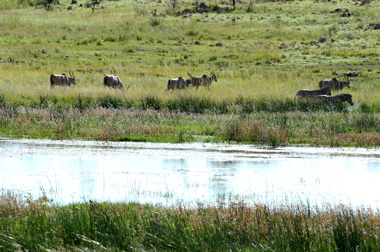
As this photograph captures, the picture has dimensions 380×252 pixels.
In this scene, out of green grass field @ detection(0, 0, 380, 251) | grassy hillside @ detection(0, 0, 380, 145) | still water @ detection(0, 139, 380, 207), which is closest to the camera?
green grass field @ detection(0, 0, 380, 251)

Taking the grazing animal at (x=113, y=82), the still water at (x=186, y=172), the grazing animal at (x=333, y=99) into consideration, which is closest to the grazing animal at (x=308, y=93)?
the grazing animal at (x=333, y=99)

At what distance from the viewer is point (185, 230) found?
20.9 feet

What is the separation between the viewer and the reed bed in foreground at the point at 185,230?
19.7 ft

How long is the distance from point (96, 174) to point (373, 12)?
6449 cm

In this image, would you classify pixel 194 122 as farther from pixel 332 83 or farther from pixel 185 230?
pixel 185 230

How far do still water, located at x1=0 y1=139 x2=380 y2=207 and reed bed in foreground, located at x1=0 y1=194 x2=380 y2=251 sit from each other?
101 cm

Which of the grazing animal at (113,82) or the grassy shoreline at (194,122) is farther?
the grazing animal at (113,82)

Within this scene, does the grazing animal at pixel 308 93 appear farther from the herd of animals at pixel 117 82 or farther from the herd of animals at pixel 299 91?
the herd of animals at pixel 117 82

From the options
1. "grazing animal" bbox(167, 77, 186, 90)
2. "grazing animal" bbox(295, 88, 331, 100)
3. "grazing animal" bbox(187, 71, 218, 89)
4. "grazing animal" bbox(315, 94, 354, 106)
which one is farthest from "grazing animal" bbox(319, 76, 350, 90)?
"grazing animal" bbox(167, 77, 186, 90)

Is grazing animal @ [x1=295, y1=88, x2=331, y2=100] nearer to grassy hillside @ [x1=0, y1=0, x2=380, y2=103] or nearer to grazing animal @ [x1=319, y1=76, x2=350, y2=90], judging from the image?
grassy hillside @ [x1=0, y1=0, x2=380, y2=103]

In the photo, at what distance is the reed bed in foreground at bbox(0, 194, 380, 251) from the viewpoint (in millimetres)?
6004

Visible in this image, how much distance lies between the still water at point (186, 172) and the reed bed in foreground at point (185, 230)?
3.30ft

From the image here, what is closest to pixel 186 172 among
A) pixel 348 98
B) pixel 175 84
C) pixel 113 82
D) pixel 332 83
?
pixel 348 98

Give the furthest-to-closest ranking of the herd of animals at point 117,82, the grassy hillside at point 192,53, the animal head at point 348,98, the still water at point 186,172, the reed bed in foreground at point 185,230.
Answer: the herd of animals at point 117,82, the animal head at point 348,98, the grassy hillside at point 192,53, the still water at point 186,172, the reed bed in foreground at point 185,230
